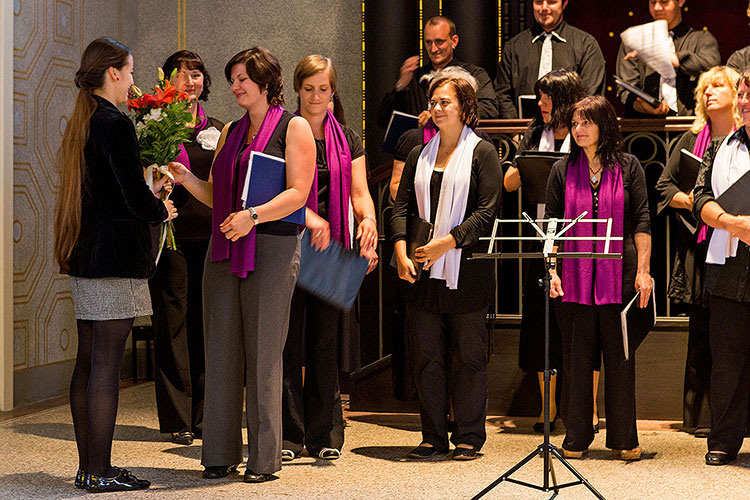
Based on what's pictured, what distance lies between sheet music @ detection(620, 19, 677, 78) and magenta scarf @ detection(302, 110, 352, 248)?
6.75ft

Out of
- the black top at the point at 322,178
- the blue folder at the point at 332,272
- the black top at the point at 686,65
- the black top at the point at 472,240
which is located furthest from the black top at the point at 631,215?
the black top at the point at 686,65

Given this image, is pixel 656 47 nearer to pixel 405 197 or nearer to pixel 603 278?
pixel 603 278

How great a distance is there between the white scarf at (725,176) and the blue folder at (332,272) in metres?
1.61

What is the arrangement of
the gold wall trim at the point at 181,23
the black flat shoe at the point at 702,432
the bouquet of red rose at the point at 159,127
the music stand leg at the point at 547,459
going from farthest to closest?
the gold wall trim at the point at 181,23
the black flat shoe at the point at 702,432
the bouquet of red rose at the point at 159,127
the music stand leg at the point at 547,459

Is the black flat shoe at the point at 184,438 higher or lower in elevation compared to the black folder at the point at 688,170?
lower

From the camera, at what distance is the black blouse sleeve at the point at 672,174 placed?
5133mm

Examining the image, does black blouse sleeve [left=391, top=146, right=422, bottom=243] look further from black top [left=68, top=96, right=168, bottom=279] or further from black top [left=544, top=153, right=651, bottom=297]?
black top [left=68, top=96, right=168, bottom=279]

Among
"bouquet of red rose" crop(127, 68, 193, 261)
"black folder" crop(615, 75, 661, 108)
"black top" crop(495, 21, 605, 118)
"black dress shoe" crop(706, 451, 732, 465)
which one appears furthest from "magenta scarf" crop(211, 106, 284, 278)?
"black top" crop(495, 21, 605, 118)

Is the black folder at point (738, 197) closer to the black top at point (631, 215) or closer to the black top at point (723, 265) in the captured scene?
the black top at point (723, 265)

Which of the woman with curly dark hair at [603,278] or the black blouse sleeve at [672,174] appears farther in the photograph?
the black blouse sleeve at [672,174]

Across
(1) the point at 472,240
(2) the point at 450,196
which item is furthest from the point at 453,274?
(2) the point at 450,196

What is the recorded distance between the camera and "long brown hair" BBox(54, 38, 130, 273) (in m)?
3.74

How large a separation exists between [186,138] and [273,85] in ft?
1.48

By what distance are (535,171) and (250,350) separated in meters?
1.84
